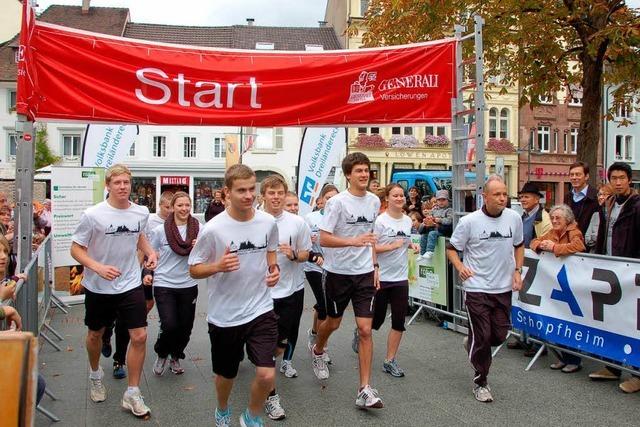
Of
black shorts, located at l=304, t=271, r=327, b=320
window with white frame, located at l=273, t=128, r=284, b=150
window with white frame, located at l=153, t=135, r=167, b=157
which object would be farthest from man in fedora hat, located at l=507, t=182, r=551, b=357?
window with white frame, located at l=153, t=135, r=167, b=157

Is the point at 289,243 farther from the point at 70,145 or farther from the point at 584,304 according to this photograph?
the point at 70,145

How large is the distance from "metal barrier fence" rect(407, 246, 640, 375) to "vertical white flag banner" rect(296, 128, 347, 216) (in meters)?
5.67

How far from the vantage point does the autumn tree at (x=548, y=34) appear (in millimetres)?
12211

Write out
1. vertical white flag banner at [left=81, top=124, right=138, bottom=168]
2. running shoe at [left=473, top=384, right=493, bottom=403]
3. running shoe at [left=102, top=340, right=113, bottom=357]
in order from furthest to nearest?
vertical white flag banner at [left=81, top=124, right=138, bottom=168], running shoe at [left=102, top=340, right=113, bottom=357], running shoe at [left=473, top=384, right=493, bottom=403]

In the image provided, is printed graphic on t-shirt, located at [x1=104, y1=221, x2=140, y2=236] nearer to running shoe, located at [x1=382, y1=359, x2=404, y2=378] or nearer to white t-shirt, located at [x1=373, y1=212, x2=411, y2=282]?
white t-shirt, located at [x1=373, y1=212, x2=411, y2=282]

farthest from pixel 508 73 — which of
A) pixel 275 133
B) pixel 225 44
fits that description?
pixel 225 44

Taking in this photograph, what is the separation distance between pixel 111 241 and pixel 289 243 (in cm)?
154

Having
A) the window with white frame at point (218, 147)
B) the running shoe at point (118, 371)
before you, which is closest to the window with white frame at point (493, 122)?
the window with white frame at point (218, 147)

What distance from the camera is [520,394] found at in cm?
571

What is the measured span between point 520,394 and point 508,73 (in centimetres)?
1120

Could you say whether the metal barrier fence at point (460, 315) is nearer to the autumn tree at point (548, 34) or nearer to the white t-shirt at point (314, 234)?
the white t-shirt at point (314, 234)

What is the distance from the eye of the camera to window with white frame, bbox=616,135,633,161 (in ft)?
155

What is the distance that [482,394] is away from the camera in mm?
5484

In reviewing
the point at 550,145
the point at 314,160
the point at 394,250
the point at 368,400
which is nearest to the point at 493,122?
the point at 550,145
